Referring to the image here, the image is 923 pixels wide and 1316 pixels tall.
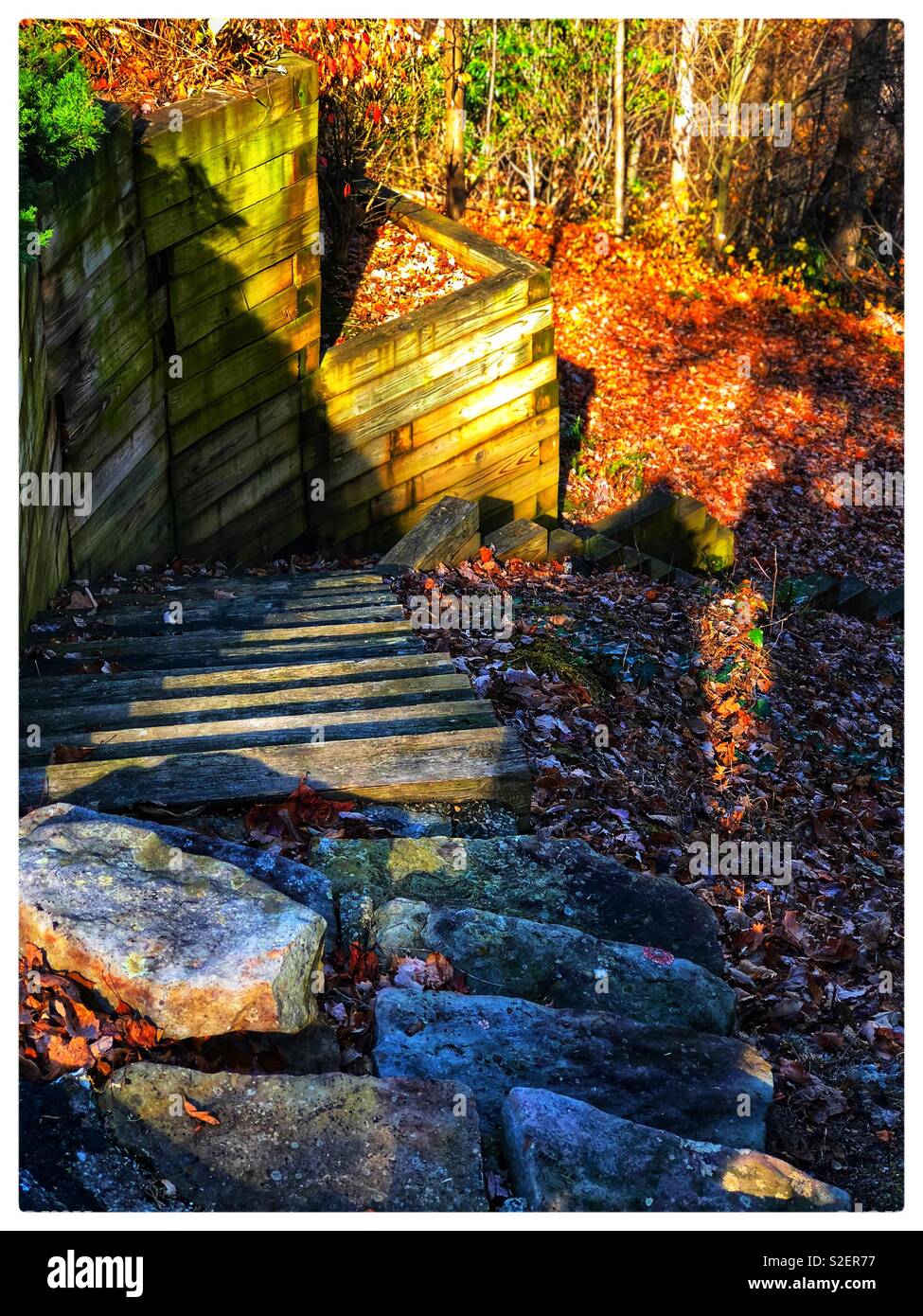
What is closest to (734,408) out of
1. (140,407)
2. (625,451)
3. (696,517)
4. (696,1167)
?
(625,451)

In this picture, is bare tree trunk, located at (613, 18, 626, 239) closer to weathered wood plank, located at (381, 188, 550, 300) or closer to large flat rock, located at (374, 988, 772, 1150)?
weathered wood plank, located at (381, 188, 550, 300)

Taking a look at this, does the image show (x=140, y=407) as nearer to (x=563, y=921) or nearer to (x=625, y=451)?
(x=563, y=921)

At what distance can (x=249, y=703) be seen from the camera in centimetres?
570

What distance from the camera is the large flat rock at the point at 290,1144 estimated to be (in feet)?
10.4

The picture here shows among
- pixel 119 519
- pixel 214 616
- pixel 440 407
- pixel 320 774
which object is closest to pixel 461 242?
pixel 440 407

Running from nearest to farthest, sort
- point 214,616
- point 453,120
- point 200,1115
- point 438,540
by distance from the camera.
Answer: point 200,1115
point 214,616
point 438,540
point 453,120

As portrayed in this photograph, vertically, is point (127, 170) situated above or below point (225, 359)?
above

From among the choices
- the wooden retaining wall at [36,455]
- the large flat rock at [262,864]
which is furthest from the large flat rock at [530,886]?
the wooden retaining wall at [36,455]

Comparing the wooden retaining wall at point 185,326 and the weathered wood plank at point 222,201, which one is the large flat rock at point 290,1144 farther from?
the weathered wood plank at point 222,201

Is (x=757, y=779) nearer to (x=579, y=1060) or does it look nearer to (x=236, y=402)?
(x=579, y=1060)

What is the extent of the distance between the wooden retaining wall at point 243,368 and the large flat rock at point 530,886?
2776 millimetres

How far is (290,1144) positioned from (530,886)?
1.70 metres

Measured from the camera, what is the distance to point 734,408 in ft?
51.5
